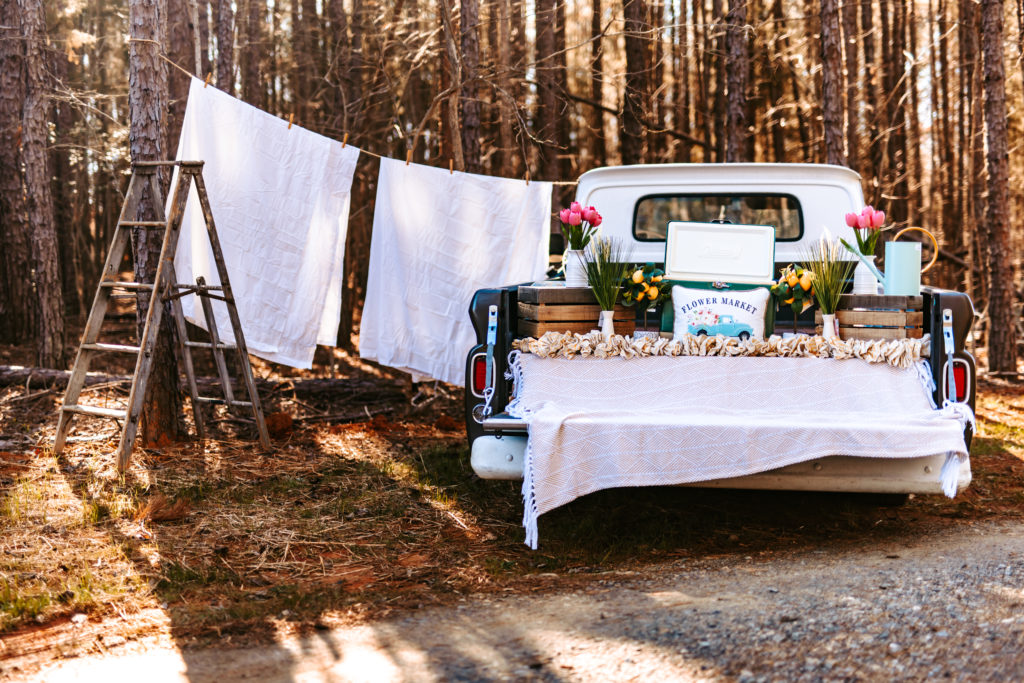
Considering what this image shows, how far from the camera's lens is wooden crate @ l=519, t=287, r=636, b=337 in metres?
4.48

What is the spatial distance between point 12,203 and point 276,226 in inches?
258

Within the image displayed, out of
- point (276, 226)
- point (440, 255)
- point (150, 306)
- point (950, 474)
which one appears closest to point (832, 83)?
point (440, 255)

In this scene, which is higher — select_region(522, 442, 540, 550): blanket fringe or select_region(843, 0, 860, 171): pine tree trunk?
select_region(843, 0, 860, 171): pine tree trunk

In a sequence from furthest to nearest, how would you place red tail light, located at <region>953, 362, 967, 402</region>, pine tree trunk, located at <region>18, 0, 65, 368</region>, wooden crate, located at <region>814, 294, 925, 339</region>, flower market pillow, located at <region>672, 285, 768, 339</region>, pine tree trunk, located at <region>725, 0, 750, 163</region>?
1. pine tree trunk, located at <region>725, 0, 750, 163</region>
2. pine tree trunk, located at <region>18, 0, 65, 368</region>
3. flower market pillow, located at <region>672, 285, 768, 339</region>
4. wooden crate, located at <region>814, 294, 925, 339</region>
5. red tail light, located at <region>953, 362, 967, 402</region>

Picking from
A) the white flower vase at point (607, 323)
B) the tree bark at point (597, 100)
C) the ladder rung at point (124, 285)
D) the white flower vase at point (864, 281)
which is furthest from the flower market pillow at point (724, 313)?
the tree bark at point (597, 100)

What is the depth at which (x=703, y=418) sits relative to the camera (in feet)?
12.6

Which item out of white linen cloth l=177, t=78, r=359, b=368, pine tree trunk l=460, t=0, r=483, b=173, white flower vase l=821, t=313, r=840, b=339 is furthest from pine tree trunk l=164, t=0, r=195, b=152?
white flower vase l=821, t=313, r=840, b=339

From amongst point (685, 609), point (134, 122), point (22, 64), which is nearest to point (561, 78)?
point (22, 64)

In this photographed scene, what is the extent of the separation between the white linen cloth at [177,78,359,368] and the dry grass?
35.8 inches

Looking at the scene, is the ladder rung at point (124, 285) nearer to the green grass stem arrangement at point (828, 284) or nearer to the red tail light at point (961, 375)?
the green grass stem arrangement at point (828, 284)

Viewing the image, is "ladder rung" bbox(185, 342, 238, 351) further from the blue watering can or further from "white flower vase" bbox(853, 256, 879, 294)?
the blue watering can

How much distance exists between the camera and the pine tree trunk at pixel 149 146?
6305 mm

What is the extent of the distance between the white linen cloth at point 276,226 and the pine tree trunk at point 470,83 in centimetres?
191

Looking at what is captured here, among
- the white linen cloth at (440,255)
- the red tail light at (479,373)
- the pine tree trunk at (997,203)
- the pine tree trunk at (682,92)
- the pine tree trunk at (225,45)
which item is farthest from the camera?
the pine tree trunk at (682,92)
